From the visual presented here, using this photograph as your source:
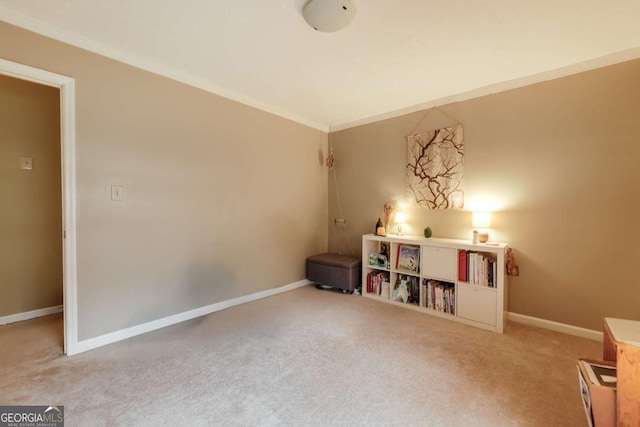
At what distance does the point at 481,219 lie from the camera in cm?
265

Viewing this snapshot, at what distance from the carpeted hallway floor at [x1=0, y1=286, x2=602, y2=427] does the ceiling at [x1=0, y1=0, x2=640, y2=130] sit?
233 cm

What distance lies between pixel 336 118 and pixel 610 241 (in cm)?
312

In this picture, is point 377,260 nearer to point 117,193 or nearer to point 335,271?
point 335,271

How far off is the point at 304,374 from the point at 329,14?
7.57 feet

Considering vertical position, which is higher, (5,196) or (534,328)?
(5,196)

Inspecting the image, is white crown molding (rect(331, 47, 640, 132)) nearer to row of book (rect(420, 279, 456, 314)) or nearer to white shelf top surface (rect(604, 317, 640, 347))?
row of book (rect(420, 279, 456, 314))

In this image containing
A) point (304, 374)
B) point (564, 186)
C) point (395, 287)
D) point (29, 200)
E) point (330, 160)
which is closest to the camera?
point (304, 374)

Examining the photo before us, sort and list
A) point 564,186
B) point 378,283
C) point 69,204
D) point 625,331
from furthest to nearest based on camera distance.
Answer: point 378,283, point 564,186, point 69,204, point 625,331

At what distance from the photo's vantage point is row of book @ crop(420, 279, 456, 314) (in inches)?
106

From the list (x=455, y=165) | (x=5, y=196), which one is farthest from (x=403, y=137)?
(x=5, y=196)

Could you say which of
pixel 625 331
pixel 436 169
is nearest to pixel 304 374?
pixel 625 331

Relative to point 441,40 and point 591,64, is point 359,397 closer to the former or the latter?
point 441,40

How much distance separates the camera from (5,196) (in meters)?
2.50

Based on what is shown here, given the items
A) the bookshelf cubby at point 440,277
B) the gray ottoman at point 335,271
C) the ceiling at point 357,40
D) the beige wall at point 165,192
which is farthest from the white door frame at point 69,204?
the bookshelf cubby at point 440,277
